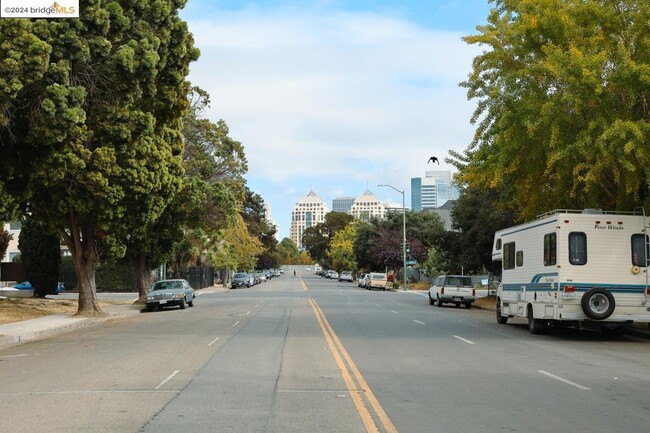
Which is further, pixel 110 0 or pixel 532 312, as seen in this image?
pixel 532 312

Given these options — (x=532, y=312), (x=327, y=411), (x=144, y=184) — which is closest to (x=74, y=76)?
(x=144, y=184)

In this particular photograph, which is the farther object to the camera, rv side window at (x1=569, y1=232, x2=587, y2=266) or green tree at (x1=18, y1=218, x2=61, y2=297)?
green tree at (x1=18, y1=218, x2=61, y2=297)

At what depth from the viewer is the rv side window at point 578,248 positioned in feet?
61.4

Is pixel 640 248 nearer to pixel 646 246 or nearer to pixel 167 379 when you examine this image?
pixel 646 246

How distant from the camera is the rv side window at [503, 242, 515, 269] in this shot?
22891 millimetres

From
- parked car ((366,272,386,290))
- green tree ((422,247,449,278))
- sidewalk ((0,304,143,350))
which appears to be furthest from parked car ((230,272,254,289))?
sidewalk ((0,304,143,350))

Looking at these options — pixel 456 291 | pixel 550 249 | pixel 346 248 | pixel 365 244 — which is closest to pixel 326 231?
pixel 346 248

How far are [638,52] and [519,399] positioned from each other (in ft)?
39.8

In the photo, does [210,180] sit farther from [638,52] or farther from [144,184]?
[638,52]

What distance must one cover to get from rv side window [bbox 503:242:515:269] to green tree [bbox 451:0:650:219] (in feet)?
7.10

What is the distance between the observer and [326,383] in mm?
11195

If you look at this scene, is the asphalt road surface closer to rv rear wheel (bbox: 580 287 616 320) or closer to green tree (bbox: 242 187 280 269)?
rv rear wheel (bbox: 580 287 616 320)

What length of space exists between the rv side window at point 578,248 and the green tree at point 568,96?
1492 mm

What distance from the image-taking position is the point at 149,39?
19.0 metres
